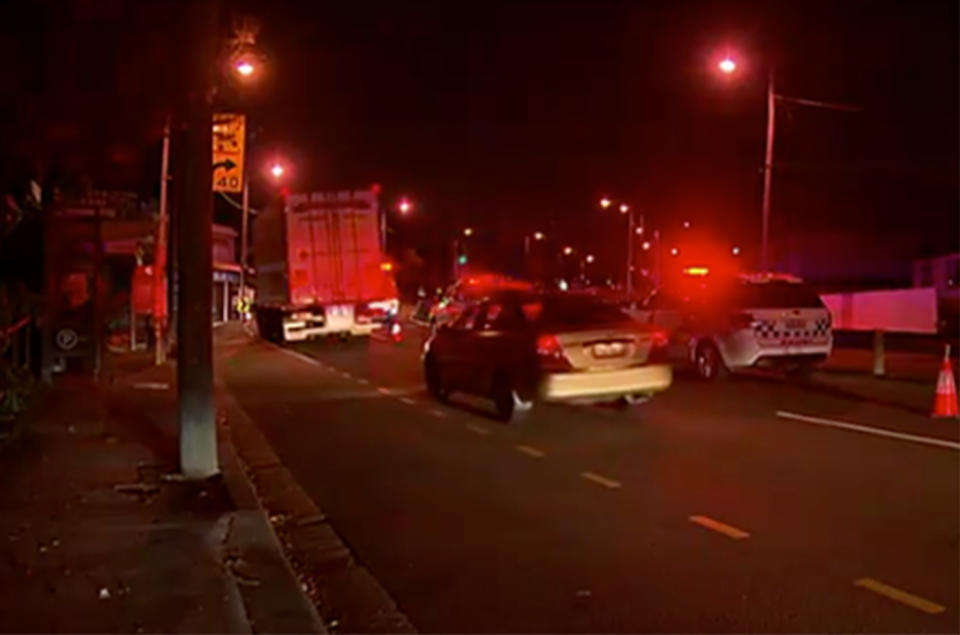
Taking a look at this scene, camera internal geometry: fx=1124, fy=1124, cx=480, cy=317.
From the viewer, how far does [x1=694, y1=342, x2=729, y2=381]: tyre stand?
58.9 feet

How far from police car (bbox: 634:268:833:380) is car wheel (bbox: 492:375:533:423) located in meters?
4.95

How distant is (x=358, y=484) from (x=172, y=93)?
368 centimetres

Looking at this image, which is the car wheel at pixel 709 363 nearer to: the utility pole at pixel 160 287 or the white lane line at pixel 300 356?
the white lane line at pixel 300 356

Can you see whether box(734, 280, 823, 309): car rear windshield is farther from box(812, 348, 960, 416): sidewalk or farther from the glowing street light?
the glowing street light

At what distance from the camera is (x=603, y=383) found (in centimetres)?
1312

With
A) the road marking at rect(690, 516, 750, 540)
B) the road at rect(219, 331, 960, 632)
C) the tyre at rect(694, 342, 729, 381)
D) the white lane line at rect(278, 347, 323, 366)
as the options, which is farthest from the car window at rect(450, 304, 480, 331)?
the white lane line at rect(278, 347, 323, 366)

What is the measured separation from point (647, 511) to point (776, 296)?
32.0 feet

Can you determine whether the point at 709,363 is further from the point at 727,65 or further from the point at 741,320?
the point at 727,65

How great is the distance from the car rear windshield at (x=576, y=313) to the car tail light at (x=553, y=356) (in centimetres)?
34

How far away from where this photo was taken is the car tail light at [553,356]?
42.4 feet

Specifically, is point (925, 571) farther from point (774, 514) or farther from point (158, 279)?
point (158, 279)

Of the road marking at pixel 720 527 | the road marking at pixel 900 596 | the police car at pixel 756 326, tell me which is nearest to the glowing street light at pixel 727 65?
the police car at pixel 756 326

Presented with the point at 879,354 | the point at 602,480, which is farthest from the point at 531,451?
the point at 879,354

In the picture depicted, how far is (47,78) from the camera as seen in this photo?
9.23 metres
